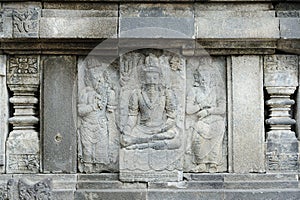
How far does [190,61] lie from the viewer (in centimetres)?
566

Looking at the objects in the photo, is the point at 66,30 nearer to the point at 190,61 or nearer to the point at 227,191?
the point at 190,61

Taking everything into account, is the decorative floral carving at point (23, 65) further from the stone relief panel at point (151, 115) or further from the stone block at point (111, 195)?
the stone block at point (111, 195)

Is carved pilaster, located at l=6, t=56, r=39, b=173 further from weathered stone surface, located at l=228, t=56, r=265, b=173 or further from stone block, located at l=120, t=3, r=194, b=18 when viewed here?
weathered stone surface, located at l=228, t=56, r=265, b=173

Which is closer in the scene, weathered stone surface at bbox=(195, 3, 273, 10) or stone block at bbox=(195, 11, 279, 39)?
stone block at bbox=(195, 11, 279, 39)

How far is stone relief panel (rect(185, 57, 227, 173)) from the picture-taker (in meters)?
5.57

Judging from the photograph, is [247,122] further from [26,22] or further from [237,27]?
[26,22]

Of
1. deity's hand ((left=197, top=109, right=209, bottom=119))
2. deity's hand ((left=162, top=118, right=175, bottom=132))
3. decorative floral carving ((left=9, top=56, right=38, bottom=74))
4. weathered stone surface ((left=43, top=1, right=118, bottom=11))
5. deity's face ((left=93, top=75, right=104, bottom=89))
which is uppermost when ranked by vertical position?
weathered stone surface ((left=43, top=1, right=118, bottom=11))

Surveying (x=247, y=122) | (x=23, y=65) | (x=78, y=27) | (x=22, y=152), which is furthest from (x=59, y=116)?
(x=247, y=122)

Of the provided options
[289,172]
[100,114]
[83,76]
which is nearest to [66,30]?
[83,76]

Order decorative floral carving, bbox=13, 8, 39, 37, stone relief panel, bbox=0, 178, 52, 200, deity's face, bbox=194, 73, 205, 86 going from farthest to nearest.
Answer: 1. deity's face, bbox=194, 73, 205, 86
2. decorative floral carving, bbox=13, 8, 39, 37
3. stone relief panel, bbox=0, 178, 52, 200

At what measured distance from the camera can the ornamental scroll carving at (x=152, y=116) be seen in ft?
18.1

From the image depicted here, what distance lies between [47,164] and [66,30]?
1.37 m

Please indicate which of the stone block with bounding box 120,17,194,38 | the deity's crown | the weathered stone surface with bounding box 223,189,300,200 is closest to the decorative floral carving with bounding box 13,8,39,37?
the stone block with bounding box 120,17,194,38

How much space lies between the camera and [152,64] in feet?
18.1
